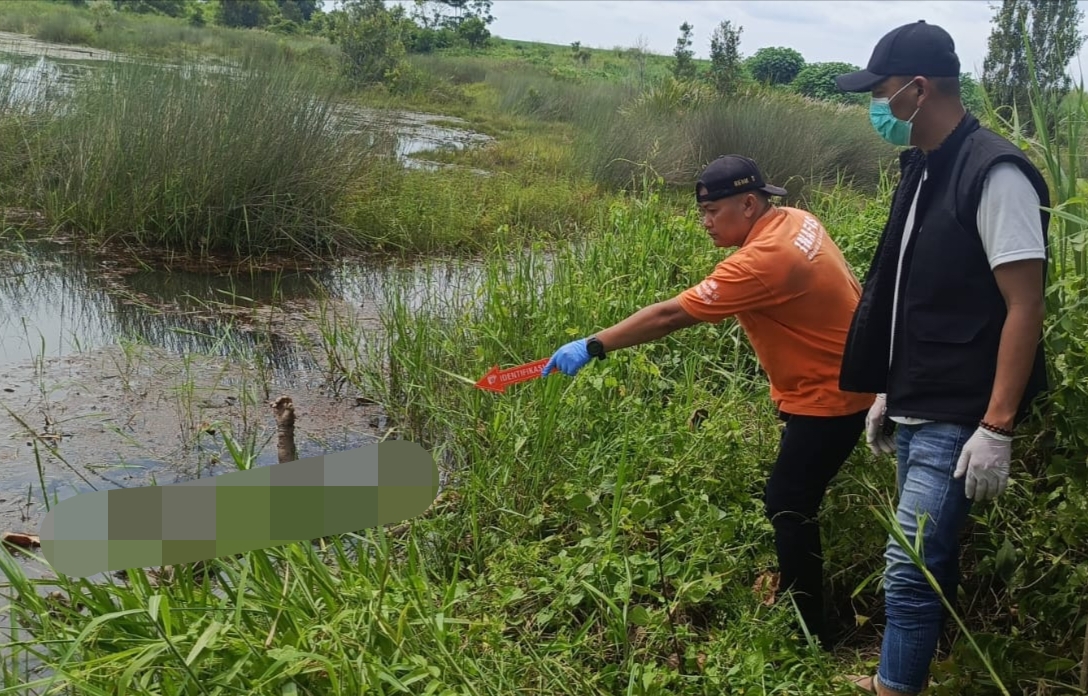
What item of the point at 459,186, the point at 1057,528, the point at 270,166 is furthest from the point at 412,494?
the point at 459,186

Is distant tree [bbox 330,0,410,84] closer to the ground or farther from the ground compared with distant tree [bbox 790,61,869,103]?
closer to the ground

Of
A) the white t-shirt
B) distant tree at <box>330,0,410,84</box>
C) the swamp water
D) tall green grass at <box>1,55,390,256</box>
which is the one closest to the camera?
the white t-shirt

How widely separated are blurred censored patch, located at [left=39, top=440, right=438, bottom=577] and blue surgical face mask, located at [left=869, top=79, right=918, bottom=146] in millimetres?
1318

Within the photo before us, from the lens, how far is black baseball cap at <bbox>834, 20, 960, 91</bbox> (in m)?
2.02

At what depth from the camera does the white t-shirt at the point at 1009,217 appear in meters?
1.81

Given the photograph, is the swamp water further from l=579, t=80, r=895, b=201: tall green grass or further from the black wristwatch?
Answer: l=579, t=80, r=895, b=201: tall green grass

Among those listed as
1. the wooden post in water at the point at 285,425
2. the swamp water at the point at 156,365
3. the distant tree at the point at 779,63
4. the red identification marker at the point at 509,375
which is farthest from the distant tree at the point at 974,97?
the distant tree at the point at 779,63

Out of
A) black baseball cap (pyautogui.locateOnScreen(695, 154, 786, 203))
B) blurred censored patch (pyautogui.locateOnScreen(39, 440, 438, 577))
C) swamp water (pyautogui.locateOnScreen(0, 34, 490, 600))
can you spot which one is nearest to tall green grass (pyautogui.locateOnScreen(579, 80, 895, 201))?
swamp water (pyautogui.locateOnScreen(0, 34, 490, 600))

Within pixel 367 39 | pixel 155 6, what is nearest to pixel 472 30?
pixel 155 6

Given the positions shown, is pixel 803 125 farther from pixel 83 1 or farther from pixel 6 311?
pixel 83 1

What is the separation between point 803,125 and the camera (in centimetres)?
1077

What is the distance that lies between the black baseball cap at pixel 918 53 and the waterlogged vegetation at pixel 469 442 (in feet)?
1.43

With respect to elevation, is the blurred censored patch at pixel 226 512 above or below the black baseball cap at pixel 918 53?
below

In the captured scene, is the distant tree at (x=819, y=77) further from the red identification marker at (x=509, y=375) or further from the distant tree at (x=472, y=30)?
the red identification marker at (x=509, y=375)
